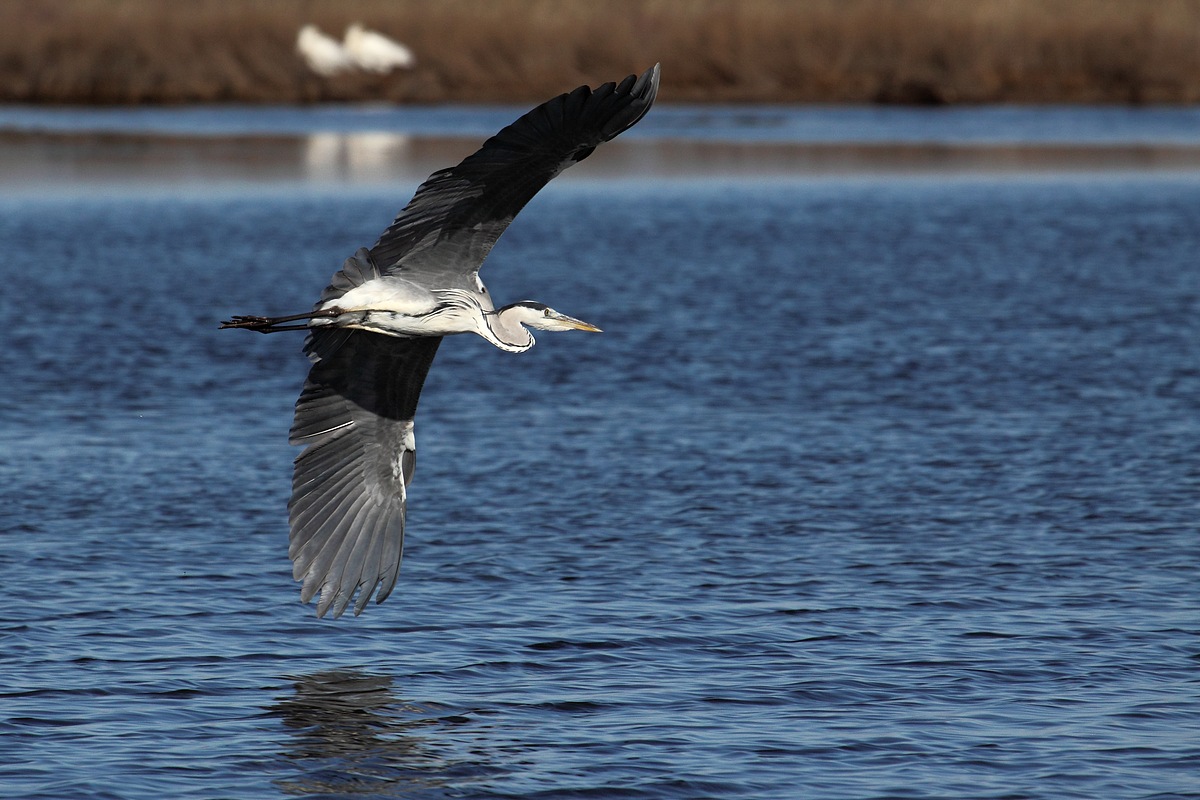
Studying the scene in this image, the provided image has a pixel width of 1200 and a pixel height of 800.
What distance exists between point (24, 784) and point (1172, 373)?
10950 mm

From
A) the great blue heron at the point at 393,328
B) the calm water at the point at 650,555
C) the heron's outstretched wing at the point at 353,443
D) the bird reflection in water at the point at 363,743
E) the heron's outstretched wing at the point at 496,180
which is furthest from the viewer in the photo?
the heron's outstretched wing at the point at 353,443

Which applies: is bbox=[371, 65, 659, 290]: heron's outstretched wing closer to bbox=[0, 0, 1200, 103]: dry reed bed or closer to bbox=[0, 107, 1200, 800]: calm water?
bbox=[0, 107, 1200, 800]: calm water

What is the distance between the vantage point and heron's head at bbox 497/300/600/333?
782 centimetres

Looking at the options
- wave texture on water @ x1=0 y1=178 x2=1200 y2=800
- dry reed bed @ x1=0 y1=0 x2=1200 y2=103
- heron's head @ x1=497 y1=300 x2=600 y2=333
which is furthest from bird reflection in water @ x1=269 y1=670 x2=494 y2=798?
dry reed bed @ x1=0 y1=0 x2=1200 y2=103

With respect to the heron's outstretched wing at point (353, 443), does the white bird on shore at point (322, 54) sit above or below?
above

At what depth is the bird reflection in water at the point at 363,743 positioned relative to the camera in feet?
23.0

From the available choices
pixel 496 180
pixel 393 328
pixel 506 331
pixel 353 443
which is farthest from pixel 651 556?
pixel 496 180

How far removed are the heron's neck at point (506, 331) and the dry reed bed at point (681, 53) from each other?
31504 millimetres

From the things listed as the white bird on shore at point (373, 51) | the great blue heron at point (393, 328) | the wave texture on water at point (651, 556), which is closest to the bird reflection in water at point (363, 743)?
the wave texture on water at point (651, 556)

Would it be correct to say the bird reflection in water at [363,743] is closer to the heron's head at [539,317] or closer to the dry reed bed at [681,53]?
the heron's head at [539,317]

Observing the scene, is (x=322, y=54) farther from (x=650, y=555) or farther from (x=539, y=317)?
(x=539, y=317)

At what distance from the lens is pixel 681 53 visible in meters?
41.1

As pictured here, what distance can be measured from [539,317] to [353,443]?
3.37ft

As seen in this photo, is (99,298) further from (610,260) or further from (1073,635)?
(1073,635)
